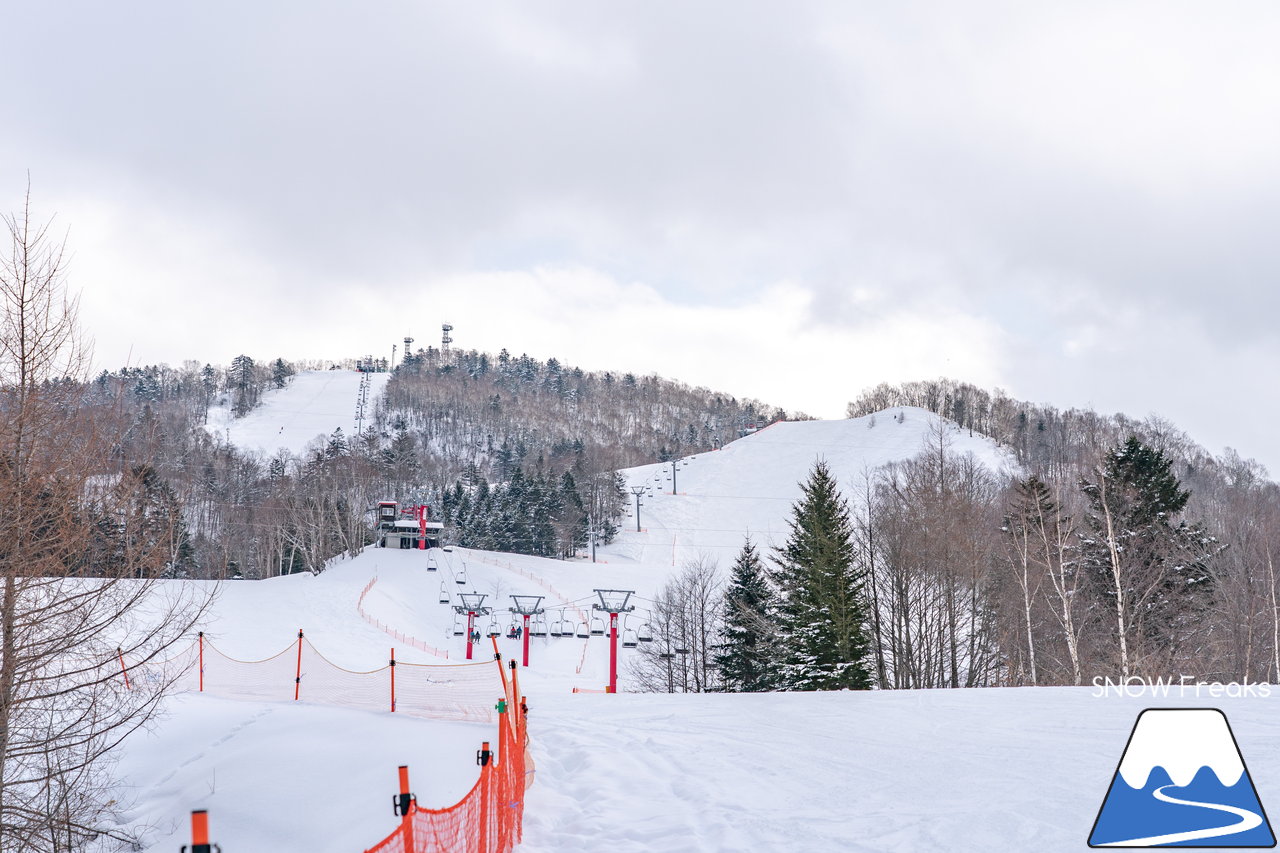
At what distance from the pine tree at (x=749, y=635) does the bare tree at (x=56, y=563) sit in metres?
25.4

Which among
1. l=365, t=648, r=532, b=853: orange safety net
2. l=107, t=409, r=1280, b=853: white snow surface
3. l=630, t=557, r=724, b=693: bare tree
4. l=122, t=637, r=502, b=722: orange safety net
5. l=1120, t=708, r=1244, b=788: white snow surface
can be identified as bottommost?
l=630, t=557, r=724, b=693: bare tree

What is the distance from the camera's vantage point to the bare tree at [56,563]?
31.1ft

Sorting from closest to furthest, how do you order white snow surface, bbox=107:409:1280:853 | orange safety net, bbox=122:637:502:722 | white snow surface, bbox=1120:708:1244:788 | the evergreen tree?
white snow surface, bbox=1120:708:1244:788 → white snow surface, bbox=107:409:1280:853 → orange safety net, bbox=122:637:502:722 → the evergreen tree

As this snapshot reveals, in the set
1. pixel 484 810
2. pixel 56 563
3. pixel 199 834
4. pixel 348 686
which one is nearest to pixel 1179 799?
pixel 484 810

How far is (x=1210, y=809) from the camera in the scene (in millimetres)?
6973

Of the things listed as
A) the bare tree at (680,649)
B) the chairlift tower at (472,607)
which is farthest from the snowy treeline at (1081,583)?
the chairlift tower at (472,607)

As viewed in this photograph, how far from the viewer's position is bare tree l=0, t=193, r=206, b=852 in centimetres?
948

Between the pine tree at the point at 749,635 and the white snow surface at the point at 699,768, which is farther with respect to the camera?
the pine tree at the point at 749,635

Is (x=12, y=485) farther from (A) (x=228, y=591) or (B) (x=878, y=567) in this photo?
(A) (x=228, y=591)

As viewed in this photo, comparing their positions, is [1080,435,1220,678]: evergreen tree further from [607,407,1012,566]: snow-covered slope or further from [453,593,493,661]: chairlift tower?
[607,407,1012,566]: snow-covered slope

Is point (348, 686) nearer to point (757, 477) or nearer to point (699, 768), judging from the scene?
point (699, 768)

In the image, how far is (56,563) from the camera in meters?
9.62

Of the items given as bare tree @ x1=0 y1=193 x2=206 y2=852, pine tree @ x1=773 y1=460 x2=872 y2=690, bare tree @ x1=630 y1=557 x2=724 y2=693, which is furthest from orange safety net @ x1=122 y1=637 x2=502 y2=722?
bare tree @ x1=630 y1=557 x2=724 y2=693

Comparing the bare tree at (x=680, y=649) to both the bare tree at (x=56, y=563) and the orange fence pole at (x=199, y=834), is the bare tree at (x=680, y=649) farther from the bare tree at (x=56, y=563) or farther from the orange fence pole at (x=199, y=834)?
the orange fence pole at (x=199, y=834)
